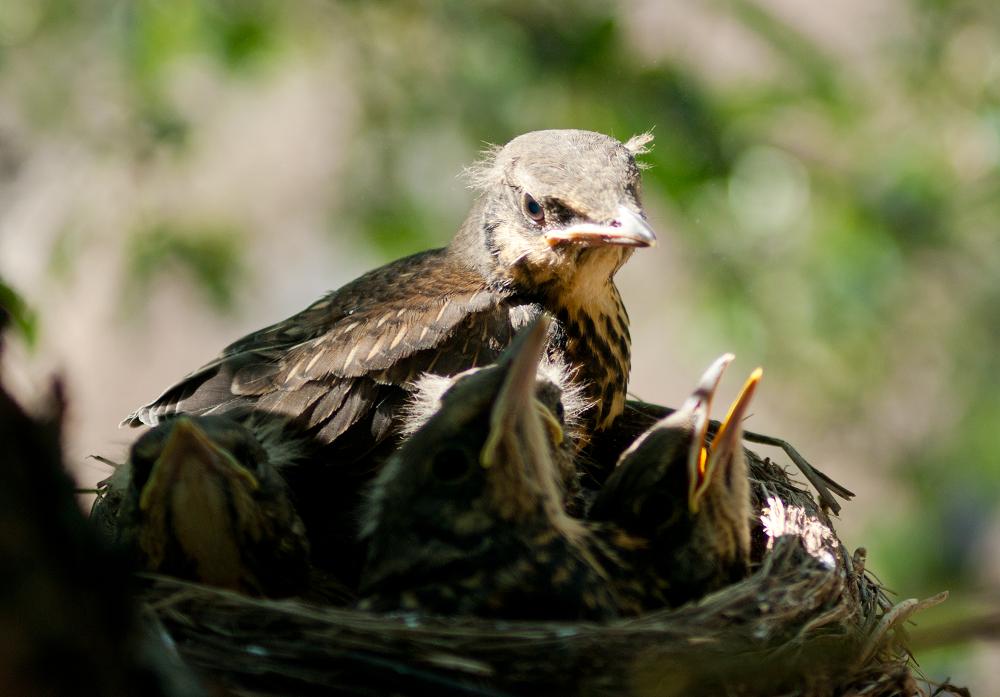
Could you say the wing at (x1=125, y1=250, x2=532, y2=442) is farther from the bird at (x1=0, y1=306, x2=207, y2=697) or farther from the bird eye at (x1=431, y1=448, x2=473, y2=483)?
the bird at (x1=0, y1=306, x2=207, y2=697)

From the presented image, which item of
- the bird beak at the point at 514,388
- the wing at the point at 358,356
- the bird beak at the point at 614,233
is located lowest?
the bird beak at the point at 514,388

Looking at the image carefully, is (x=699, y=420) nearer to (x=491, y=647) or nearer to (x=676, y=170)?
(x=491, y=647)

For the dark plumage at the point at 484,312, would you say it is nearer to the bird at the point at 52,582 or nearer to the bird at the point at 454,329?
the bird at the point at 454,329

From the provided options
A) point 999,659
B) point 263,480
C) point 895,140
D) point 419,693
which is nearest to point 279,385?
point 263,480

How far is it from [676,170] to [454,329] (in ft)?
6.92

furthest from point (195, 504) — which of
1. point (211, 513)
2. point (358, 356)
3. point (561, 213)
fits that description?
point (561, 213)

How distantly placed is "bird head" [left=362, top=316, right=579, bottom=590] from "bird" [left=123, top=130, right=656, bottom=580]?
0.53 m

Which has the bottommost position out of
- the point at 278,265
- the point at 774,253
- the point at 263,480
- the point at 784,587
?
the point at 784,587

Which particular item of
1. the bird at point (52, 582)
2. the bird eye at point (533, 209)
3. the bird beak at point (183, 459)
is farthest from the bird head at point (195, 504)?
the bird at point (52, 582)

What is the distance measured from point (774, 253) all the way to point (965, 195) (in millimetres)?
935

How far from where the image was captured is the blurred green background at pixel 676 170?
5.18 metres

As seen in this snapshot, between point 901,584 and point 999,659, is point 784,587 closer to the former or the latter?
point 901,584

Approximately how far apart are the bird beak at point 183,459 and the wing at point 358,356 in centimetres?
57

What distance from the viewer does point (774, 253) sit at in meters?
5.59
